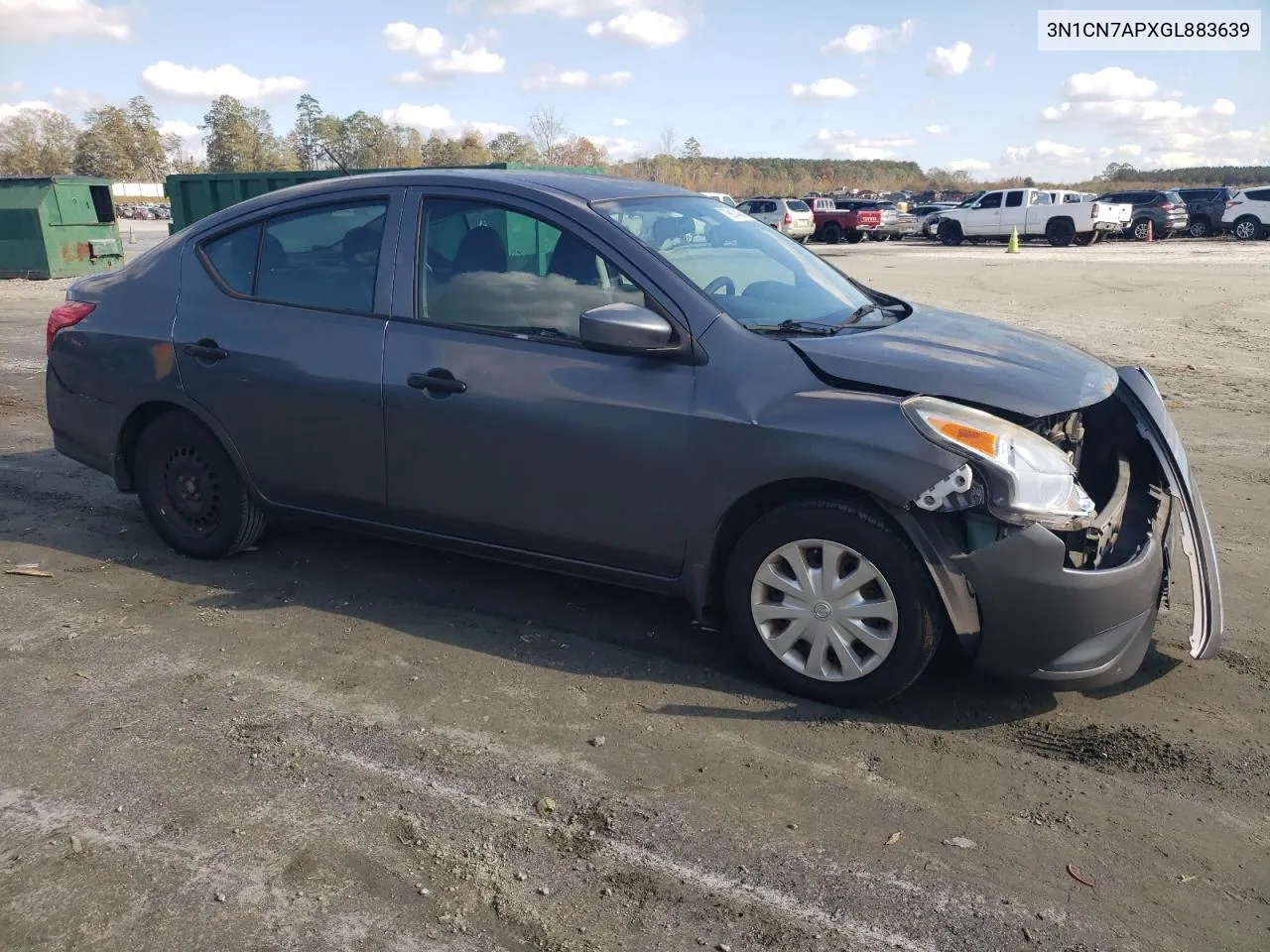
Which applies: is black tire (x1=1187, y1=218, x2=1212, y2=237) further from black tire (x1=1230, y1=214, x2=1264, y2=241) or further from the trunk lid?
the trunk lid

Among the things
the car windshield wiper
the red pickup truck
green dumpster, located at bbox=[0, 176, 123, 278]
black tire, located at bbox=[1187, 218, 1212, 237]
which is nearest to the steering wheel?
the car windshield wiper

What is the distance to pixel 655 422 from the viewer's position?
3.84 m

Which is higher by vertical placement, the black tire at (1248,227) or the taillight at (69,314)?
the taillight at (69,314)

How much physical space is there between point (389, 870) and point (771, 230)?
3461 mm

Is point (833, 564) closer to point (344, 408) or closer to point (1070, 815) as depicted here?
point (1070, 815)

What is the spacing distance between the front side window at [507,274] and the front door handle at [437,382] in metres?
0.22

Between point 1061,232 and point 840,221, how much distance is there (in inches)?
314

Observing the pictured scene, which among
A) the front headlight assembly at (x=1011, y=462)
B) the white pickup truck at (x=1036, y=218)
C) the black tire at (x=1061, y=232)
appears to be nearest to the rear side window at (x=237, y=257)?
the front headlight assembly at (x=1011, y=462)

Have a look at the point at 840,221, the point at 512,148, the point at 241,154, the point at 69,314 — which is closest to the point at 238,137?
the point at 241,154

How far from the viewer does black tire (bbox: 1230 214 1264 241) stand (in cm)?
3588

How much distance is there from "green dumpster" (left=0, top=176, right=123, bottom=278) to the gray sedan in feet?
60.2

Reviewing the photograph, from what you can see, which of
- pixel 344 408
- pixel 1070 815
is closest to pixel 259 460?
pixel 344 408

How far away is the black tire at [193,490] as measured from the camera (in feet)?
16.4

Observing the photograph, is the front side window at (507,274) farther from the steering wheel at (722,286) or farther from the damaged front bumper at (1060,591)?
the damaged front bumper at (1060,591)
